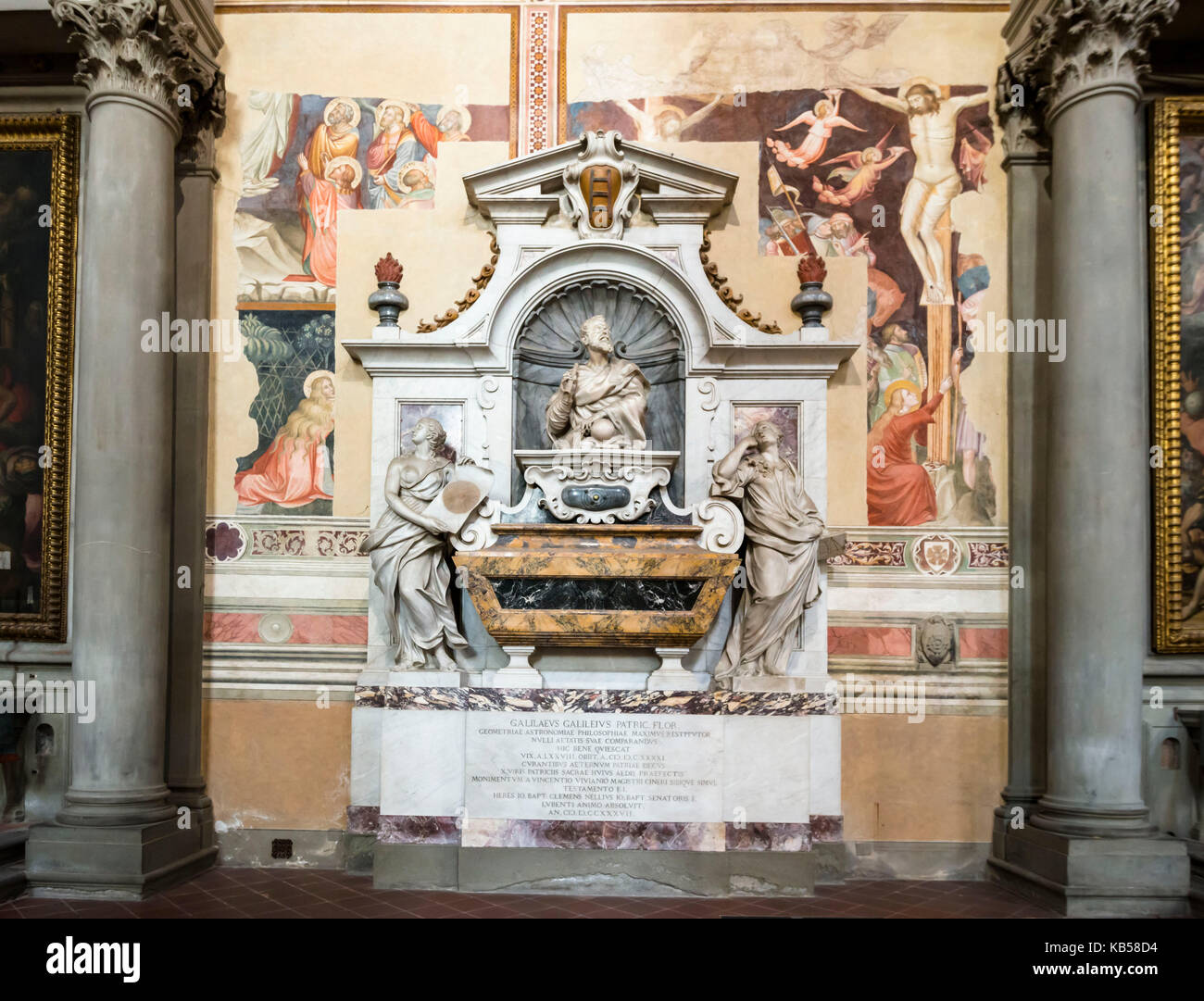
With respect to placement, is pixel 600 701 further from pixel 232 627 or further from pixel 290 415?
pixel 290 415

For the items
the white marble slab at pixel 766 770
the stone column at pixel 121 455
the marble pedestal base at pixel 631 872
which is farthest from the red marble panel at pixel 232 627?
the white marble slab at pixel 766 770

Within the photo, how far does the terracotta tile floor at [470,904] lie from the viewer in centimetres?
577

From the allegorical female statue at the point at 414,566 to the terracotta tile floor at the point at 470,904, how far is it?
4.54 ft

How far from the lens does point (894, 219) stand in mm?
7250

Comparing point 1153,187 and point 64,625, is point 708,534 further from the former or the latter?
point 64,625

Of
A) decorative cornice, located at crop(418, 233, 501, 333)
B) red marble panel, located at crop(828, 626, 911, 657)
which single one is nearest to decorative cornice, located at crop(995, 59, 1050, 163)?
red marble panel, located at crop(828, 626, 911, 657)

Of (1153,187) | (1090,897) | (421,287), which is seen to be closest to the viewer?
(1090,897)

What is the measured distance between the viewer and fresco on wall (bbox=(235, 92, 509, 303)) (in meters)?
7.31

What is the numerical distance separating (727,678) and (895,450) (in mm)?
1973

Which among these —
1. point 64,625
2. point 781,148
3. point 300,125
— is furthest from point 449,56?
point 64,625

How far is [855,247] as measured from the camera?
7250mm

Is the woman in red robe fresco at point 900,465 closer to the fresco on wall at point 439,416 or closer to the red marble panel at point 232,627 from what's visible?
the fresco on wall at point 439,416

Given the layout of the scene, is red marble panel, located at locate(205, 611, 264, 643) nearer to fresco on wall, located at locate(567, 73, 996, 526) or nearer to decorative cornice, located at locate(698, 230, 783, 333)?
decorative cornice, located at locate(698, 230, 783, 333)

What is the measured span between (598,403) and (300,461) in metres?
2.09
